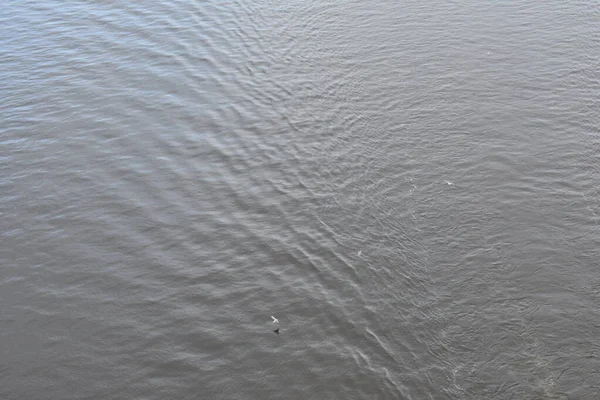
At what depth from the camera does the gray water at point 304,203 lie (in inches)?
1148

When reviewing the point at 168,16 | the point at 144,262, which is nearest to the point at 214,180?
the point at 144,262

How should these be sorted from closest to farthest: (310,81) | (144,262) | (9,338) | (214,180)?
1. (9,338)
2. (144,262)
3. (214,180)
4. (310,81)

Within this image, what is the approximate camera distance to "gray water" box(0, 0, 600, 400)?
29172 millimetres

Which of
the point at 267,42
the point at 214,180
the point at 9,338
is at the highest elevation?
the point at 267,42

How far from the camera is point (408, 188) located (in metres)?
37.8

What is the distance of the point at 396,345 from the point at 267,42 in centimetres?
2801

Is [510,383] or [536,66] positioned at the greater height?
[536,66]

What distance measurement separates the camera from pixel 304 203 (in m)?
36.8

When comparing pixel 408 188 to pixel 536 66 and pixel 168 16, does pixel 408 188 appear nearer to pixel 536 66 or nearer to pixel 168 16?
pixel 536 66

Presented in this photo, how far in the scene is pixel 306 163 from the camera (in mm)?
39531

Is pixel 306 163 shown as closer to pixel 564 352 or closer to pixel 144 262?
pixel 144 262

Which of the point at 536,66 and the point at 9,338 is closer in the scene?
the point at 9,338

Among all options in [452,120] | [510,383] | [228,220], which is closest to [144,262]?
[228,220]

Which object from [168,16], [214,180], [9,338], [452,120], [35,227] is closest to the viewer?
[9,338]
